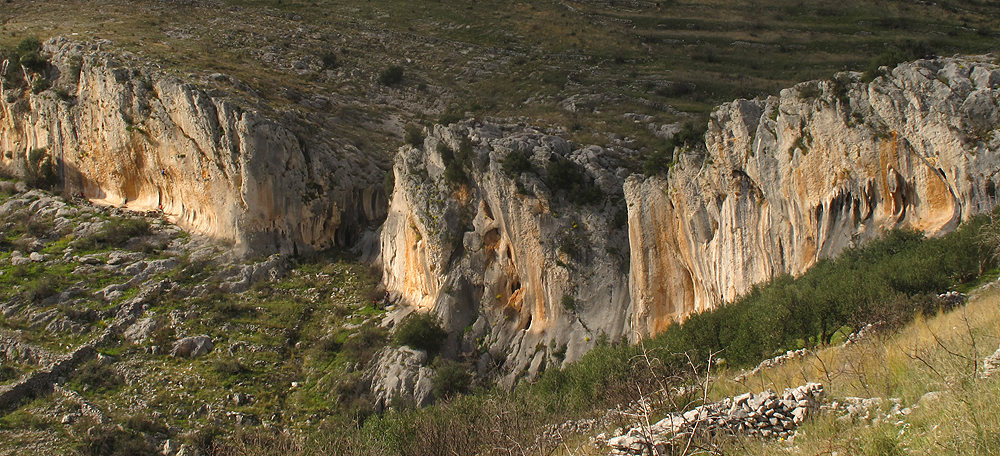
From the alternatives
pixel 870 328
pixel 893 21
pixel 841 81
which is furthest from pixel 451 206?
pixel 893 21

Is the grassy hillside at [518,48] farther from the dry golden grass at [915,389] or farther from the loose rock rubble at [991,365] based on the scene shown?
the loose rock rubble at [991,365]

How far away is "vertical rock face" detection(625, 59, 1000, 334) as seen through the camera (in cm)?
1427

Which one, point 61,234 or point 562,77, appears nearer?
point 61,234

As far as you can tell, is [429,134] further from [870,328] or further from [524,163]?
[870,328]

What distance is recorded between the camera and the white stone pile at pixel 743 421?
6926 millimetres

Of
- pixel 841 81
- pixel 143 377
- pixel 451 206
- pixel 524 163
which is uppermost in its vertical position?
pixel 841 81

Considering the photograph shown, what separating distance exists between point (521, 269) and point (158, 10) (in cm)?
4097

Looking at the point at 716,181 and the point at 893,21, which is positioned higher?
the point at 893,21

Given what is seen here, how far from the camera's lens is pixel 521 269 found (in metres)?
25.5

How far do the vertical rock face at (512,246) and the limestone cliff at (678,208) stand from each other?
58 millimetres

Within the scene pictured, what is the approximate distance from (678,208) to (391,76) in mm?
28154

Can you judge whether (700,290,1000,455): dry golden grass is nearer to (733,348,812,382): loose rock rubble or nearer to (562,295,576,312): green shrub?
(733,348,812,382): loose rock rubble

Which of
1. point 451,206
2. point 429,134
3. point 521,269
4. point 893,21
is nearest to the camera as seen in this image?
point 521,269

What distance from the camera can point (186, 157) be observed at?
3284 cm
